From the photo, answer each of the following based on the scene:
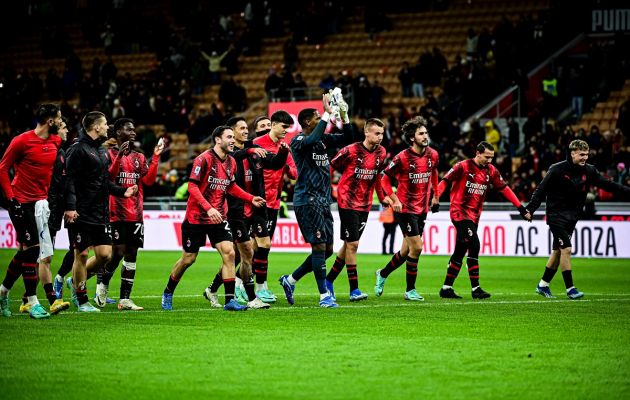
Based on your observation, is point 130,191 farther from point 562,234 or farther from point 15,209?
point 562,234

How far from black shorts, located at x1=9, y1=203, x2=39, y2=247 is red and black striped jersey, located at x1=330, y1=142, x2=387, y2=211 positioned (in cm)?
448

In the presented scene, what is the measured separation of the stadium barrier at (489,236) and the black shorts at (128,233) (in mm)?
14199

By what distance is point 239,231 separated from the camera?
14609 millimetres

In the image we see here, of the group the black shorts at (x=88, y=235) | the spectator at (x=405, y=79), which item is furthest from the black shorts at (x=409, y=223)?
the spectator at (x=405, y=79)

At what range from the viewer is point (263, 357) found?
32.2 feet

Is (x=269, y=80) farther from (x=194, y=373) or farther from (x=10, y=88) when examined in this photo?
(x=194, y=373)

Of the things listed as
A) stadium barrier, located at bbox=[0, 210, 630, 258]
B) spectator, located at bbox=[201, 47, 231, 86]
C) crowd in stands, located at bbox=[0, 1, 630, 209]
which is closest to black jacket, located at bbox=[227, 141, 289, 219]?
stadium barrier, located at bbox=[0, 210, 630, 258]

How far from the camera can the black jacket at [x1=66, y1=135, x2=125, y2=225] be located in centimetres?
1358

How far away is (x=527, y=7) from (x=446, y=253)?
13754 mm

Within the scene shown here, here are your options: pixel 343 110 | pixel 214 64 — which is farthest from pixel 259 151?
pixel 214 64

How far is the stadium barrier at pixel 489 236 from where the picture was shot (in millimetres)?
26484

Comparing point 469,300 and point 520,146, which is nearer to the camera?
point 469,300

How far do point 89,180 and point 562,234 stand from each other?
7.08 m

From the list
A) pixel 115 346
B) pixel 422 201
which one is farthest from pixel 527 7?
pixel 115 346
